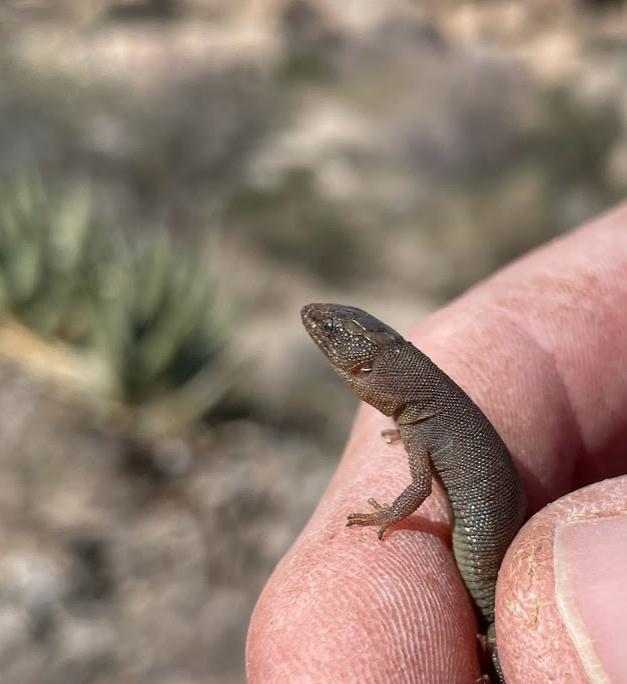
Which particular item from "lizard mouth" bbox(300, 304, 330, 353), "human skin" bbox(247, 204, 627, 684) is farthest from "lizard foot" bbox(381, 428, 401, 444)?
"lizard mouth" bbox(300, 304, 330, 353)

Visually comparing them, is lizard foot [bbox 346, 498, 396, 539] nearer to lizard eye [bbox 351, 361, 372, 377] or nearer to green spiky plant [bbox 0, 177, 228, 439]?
lizard eye [bbox 351, 361, 372, 377]

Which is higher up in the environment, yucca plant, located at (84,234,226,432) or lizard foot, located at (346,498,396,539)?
lizard foot, located at (346,498,396,539)

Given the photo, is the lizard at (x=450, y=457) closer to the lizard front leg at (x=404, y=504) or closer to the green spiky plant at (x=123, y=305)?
the lizard front leg at (x=404, y=504)

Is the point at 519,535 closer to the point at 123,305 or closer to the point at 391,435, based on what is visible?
the point at 391,435

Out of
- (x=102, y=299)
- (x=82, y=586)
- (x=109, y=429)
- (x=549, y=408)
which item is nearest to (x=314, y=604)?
(x=549, y=408)

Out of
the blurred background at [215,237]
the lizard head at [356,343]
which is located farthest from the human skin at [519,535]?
the blurred background at [215,237]

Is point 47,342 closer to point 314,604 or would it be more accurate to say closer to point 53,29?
point 314,604
